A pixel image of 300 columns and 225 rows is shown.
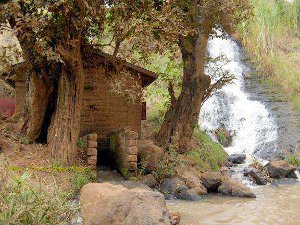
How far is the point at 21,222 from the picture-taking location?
3926mm

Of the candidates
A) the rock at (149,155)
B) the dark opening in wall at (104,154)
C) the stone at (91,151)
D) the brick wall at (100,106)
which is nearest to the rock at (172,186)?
the rock at (149,155)

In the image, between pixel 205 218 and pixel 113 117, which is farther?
pixel 113 117

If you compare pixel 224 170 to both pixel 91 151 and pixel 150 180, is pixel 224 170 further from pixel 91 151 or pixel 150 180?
pixel 91 151

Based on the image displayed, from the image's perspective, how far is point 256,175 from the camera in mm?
14305

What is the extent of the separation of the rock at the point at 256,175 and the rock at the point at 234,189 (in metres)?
2.18

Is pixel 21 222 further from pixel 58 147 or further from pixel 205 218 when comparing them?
pixel 58 147

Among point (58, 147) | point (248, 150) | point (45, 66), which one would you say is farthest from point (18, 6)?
point (248, 150)

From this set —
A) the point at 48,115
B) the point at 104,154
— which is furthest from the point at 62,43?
the point at 104,154

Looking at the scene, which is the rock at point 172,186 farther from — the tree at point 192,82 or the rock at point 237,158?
the rock at point 237,158

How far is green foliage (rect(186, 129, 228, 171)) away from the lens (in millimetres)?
14967

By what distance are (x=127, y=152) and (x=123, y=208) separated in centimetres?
539

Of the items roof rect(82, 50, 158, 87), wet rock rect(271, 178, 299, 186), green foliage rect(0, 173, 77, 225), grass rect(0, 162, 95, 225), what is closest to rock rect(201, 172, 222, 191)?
wet rock rect(271, 178, 299, 186)

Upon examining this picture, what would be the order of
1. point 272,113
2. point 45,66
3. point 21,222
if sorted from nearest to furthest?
point 21,222
point 45,66
point 272,113

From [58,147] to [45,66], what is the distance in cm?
238
